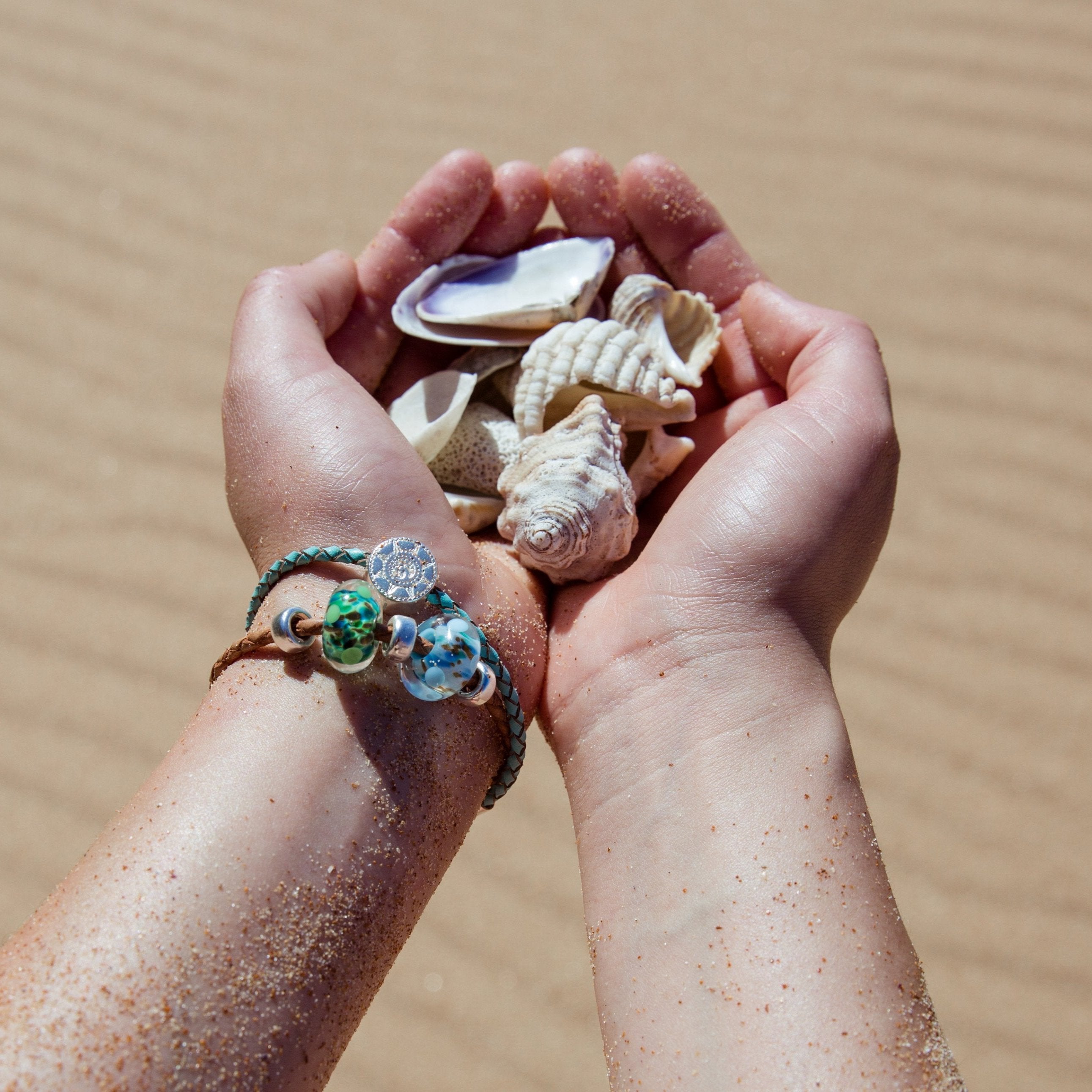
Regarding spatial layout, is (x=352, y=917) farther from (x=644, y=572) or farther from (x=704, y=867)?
(x=644, y=572)

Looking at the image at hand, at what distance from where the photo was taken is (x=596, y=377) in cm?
182

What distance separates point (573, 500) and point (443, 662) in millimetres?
427

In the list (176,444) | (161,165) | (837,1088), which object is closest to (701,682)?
(837,1088)

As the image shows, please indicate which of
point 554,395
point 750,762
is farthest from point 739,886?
point 554,395

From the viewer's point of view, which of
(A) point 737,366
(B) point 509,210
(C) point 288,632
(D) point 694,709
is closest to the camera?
(C) point 288,632

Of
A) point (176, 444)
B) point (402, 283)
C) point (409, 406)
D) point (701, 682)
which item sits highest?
point (402, 283)

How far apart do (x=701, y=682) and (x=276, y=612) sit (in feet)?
2.17

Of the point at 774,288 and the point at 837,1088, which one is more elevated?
the point at 774,288

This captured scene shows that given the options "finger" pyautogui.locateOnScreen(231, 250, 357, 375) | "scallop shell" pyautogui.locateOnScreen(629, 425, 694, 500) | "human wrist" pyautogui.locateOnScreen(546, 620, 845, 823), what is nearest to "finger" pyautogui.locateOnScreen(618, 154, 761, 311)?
"scallop shell" pyautogui.locateOnScreen(629, 425, 694, 500)

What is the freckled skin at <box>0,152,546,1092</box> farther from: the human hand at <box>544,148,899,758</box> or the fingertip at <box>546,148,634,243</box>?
the fingertip at <box>546,148,634,243</box>

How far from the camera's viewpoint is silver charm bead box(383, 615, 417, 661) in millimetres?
1342

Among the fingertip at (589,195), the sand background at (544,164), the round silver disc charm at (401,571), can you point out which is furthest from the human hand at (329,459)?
the sand background at (544,164)

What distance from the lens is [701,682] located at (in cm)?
152

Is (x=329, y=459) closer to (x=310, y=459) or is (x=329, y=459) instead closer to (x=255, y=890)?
(x=310, y=459)
